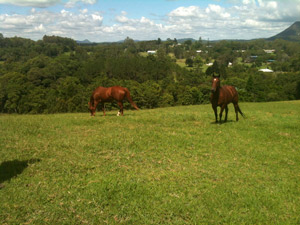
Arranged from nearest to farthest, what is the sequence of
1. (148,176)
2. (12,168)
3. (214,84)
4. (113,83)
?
(148,176) → (12,168) → (214,84) → (113,83)

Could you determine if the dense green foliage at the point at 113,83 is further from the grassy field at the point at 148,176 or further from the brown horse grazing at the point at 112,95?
the grassy field at the point at 148,176

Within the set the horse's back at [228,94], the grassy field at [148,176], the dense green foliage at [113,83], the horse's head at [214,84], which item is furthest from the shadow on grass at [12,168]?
the dense green foliage at [113,83]

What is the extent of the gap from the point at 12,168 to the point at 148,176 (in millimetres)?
4579

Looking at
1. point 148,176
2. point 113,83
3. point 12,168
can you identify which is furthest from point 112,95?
point 113,83

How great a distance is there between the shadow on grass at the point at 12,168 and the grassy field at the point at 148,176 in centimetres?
3

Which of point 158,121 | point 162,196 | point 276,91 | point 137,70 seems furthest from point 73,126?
point 137,70

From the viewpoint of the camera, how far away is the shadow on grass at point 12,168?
7.02 meters

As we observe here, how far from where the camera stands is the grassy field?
17.7 ft

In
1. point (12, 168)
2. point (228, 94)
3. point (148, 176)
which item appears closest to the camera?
point (148, 176)

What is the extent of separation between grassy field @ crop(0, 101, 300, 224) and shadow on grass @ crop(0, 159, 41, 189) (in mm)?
30

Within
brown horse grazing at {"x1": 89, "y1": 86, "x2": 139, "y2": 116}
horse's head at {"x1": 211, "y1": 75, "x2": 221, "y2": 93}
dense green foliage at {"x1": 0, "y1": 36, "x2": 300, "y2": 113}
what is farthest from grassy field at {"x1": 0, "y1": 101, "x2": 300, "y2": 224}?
dense green foliage at {"x1": 0, "y1": 36, "x2": 300, "y2": 113}

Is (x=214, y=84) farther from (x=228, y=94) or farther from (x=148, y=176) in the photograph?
(x=148, y=176)

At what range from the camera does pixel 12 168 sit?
7.55m

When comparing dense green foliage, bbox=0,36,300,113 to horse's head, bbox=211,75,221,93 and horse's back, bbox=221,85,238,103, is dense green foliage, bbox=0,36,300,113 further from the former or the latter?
horse's head, bbox=211,75,221,93
